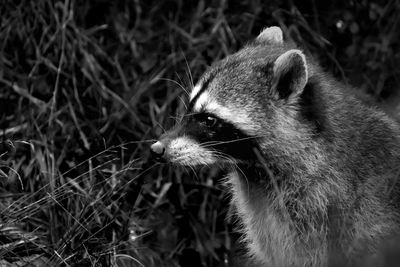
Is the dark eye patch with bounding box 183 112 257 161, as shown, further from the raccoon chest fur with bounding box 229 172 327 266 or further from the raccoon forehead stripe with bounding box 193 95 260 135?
the raccoon chest fur with bounding box 229 172 327 266

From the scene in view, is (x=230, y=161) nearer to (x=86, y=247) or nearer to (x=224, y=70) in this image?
(x=224, y=70)

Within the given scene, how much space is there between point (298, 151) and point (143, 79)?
7.13 ft

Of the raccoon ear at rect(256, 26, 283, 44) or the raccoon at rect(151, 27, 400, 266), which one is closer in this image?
the raccoon at rect(151, 27, 400, 266)

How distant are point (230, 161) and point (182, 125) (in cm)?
34

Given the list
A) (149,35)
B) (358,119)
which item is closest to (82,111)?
(149,35)

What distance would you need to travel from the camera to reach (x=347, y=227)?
12.5 feet

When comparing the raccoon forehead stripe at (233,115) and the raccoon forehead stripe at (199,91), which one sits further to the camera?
the raccoon forehead stripe at (199,91)

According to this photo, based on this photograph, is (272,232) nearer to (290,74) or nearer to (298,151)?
(298,151)

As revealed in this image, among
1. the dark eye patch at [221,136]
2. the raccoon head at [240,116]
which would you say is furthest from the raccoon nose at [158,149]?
the dark eye patch at [221,136]

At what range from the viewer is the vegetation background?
5.04 meters

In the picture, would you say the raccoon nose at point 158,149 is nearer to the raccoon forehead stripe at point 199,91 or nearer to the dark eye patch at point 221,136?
the dark eye patch at point 221,136

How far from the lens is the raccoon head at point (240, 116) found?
12.6 ft

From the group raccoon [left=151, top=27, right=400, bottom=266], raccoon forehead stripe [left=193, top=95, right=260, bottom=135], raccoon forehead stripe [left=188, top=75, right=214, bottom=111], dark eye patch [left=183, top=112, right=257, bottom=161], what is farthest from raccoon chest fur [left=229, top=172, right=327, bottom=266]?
raccoon forehead stripe [left=188, top=75, right=214, bottom=111]

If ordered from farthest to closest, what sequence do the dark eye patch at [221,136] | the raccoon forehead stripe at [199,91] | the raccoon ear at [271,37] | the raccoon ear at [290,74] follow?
the raccoon ear at [271,37]
the raccoon forehead stripe at [199,91]
the dark eye patch at [221,136]
the raccoon ear at [290,74]
